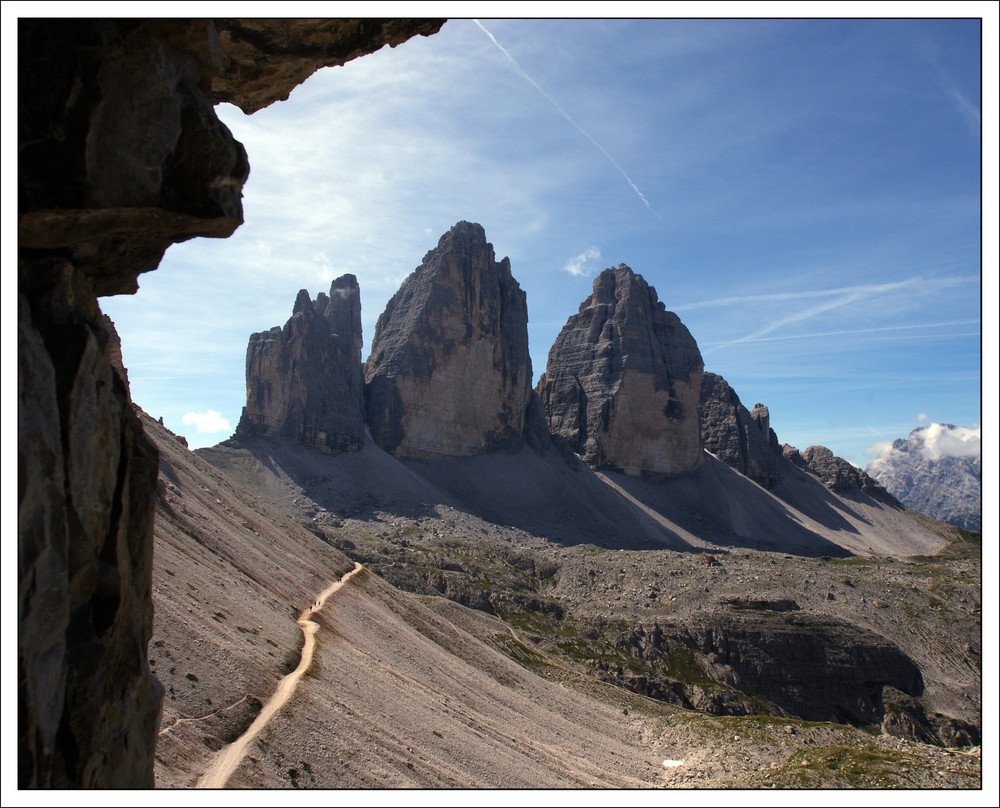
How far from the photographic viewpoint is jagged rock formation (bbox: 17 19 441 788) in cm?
865

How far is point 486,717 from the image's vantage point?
3088 centimetres

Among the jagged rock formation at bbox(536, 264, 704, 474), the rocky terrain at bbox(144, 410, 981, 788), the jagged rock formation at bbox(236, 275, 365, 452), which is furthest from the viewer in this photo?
the jagged rock formation at bbox(536, 264, 704, 474)

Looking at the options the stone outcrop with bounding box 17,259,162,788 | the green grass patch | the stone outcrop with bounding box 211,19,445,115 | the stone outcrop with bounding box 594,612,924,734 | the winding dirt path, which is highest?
the stone outcrop with bounding box 211,19,445,115

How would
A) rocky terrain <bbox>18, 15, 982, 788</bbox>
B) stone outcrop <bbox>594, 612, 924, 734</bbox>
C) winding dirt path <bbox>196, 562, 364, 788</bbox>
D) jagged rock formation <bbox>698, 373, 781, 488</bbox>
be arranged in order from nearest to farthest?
rocky terrain <bbox>18, 15, 982, 788</bbox>, winding dirt path <bbox>196, 562, 364, 788</bbox>, stone outcrop <bbox>594, 612, 924, 734</bbox>, jagged rock formation <bbox>698, 373, 781, 488</bbox>

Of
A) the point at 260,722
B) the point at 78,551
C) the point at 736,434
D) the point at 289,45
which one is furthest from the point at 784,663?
the point at 736,434

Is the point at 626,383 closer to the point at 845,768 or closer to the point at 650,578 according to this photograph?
the point at 650,578

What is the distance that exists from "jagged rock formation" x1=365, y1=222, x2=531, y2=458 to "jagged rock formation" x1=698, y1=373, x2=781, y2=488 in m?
66.5

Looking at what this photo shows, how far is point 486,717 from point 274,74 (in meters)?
27.3

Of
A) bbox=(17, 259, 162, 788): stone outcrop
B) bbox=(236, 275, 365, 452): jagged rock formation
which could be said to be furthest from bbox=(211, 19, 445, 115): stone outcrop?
bbox=(236, 275, 365, 452): jagged rock formation

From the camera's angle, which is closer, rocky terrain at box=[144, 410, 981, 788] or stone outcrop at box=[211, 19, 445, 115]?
stone outcrop at box=[211, 19, 445, 115]

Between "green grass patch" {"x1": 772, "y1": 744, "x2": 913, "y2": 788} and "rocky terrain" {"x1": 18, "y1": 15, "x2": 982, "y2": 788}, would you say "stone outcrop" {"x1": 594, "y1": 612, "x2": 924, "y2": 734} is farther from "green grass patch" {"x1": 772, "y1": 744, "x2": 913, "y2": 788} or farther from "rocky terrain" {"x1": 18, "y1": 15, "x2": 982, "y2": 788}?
"green grass patch" {"x1": 772, "y1": 744, "x2": 913, "y2": 788}

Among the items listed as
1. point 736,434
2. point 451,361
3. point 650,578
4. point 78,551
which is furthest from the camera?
point 736,434

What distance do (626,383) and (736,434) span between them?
45.4 m

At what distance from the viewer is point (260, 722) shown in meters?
19.9
